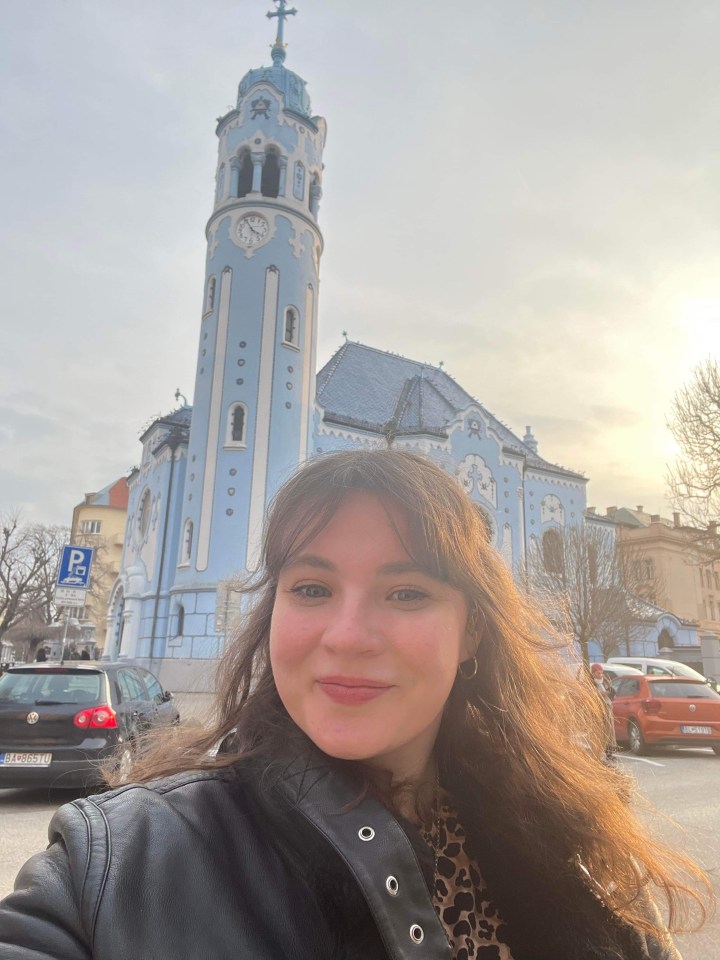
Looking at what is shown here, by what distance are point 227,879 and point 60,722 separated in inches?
297

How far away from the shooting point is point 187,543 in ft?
93.7

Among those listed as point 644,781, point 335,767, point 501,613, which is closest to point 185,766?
point 335,767

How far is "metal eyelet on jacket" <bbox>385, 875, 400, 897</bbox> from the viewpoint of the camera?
1159 mm

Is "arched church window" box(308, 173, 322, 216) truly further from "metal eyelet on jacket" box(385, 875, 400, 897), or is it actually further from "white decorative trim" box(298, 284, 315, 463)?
"metal eyelet on jacket" box(385, 875, 400, 897)

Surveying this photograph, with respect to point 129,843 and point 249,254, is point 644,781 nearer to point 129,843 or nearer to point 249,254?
point 129,843

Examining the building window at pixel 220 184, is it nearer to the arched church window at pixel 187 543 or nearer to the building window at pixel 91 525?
the arched church window at pixel 187 543

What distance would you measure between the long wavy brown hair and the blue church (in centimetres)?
2253

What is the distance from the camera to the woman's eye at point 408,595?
1619 mm

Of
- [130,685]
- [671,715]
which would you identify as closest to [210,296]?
[130,685]

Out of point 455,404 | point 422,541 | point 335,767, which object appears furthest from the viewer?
point 455,404

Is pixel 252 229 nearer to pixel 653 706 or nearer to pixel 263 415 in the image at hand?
pixel 263 415

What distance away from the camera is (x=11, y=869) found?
496 cm

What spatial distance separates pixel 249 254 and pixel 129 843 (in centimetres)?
3097

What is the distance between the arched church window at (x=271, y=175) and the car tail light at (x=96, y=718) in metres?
28.1
